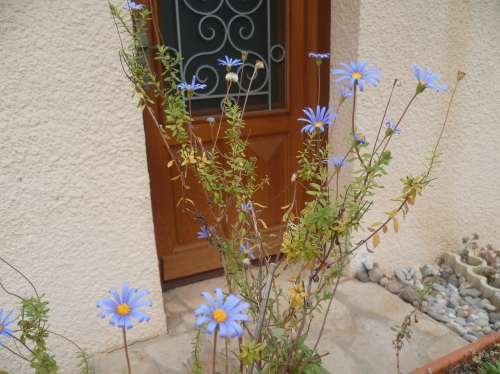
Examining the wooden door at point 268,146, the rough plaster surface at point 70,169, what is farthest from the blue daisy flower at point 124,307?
the wooden door at point 268,146

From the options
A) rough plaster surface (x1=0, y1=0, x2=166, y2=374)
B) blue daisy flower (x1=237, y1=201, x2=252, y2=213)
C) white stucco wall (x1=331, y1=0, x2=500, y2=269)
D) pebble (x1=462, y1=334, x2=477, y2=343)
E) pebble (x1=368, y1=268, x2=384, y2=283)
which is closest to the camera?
blue daisy flower (x1=237, y1=201, x2=252, y2=213)

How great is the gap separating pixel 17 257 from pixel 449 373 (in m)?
2.15

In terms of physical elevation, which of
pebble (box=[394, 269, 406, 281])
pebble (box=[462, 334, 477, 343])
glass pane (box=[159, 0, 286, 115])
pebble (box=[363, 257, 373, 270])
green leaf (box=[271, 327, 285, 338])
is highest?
glass pane (box=[159, 0, 286, 115])

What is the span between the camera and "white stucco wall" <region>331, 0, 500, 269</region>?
2.68 meters

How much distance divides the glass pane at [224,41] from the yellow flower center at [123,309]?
6.05ft

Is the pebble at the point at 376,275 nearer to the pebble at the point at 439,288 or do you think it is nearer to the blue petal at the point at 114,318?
the pebble at the point at 439,288

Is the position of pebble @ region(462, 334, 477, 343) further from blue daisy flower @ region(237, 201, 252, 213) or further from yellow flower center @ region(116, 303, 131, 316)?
yellow flower center @ region(116, 303, 131, 316)

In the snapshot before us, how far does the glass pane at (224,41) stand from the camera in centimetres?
249

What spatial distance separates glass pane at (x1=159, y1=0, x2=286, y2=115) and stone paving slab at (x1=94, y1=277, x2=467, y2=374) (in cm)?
Answer: 134

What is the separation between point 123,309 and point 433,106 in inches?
106

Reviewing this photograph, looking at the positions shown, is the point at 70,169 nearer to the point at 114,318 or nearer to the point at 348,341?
the point at 114,318

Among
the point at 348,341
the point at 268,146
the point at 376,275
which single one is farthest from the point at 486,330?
the point at 268,146

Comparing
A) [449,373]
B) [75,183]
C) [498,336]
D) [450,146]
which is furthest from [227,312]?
[450,146]

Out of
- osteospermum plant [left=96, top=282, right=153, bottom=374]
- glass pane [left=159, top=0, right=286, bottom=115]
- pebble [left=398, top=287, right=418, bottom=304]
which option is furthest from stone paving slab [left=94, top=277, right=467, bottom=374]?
osteospermum plant [left=96, top=282, right=153, bottom=374]
